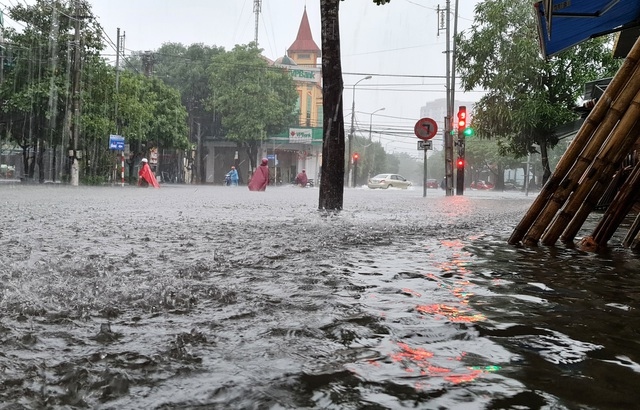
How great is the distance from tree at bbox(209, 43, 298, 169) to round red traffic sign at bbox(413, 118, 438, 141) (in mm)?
29144

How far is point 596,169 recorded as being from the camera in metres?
3.99

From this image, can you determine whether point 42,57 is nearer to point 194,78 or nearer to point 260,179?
point 260,179

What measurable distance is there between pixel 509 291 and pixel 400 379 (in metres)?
1.40

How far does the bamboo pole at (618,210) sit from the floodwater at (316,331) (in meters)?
0.58

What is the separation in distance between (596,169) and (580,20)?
13.9 ft

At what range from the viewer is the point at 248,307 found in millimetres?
2246

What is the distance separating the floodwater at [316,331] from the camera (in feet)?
4.42

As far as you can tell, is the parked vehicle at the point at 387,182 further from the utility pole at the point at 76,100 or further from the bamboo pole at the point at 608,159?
the bamboo pole at the point at 608,159

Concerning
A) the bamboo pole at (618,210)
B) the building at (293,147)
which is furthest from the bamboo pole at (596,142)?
the building at (293,147)

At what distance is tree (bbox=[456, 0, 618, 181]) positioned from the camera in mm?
19062

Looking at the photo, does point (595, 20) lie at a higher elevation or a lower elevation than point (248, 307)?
higher

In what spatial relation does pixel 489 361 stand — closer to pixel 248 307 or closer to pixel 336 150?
pixel 248 307

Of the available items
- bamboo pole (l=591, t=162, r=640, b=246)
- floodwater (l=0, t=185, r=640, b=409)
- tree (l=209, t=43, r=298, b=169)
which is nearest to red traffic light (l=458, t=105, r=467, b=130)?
bamboo pole (l=591, t=162, r=640, b=246)

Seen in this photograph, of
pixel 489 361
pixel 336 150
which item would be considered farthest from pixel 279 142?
pixel 489 361
